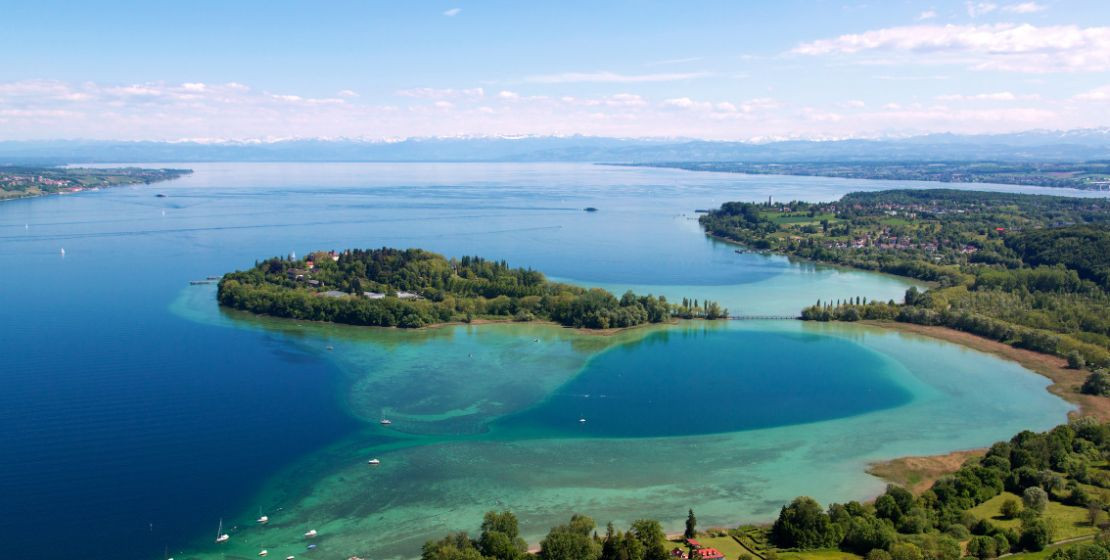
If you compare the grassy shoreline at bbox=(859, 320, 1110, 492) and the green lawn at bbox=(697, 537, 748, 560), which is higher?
the grassy shoreline at bbox=(859, 320, 1110, 492)

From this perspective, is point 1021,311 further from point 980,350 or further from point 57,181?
Answer: point 57,181

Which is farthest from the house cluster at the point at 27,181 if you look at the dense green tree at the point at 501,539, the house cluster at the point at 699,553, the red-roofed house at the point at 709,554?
the red-roofed house at the point at 709,554

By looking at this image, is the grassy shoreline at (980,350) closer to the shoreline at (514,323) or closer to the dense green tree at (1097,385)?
the dense green tree at (1097,385)

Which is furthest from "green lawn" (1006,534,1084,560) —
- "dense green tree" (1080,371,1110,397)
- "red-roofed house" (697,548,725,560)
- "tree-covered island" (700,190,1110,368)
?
"tree-covered island" (700,190,1110,368)

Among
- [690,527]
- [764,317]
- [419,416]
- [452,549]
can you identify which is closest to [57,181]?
[764,317]

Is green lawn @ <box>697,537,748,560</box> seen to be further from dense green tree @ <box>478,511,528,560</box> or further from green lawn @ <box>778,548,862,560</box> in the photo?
dense green tree @ <box>478,511,528,560</box>

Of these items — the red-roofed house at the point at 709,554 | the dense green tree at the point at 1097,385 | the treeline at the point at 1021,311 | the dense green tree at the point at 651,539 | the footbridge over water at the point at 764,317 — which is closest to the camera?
the dense green tree at the point at 651,539
